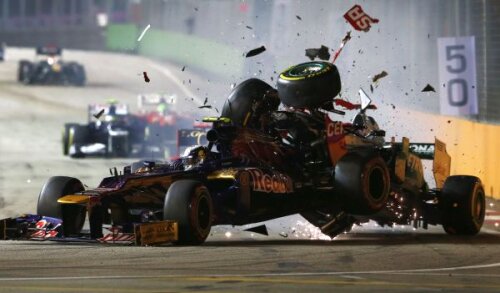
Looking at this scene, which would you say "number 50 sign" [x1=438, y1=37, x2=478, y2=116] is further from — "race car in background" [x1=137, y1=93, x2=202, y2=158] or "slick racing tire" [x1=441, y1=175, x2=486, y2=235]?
"race car in background" [x1=137, y1=93, x2=202, y2=158]

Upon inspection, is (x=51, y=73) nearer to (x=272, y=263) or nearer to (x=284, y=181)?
(x=284, y=181)

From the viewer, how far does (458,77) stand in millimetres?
22594

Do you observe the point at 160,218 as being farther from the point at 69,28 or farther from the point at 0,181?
the point at 69,28

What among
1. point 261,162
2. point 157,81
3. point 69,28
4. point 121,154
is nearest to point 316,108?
point 261,162

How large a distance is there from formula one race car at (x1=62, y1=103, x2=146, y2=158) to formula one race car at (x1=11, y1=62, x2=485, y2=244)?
16038 millimetres

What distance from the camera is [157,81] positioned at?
57969 mm

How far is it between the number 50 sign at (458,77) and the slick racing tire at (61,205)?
951 cm

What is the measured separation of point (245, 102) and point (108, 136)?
55.8 feet

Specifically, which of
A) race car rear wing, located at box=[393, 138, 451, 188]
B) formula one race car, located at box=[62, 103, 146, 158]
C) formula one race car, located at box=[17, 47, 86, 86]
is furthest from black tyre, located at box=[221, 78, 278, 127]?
formula one race car, located at box=[17, 47, 86, 86]

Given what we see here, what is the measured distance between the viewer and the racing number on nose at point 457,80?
2256 cm

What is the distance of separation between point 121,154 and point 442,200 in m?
17.1

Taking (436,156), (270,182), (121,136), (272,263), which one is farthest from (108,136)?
(272,263)

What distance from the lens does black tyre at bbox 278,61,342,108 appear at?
50.3 ft

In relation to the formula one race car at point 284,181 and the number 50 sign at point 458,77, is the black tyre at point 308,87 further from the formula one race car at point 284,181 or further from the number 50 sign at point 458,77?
the number 50 sign at point 458,77
